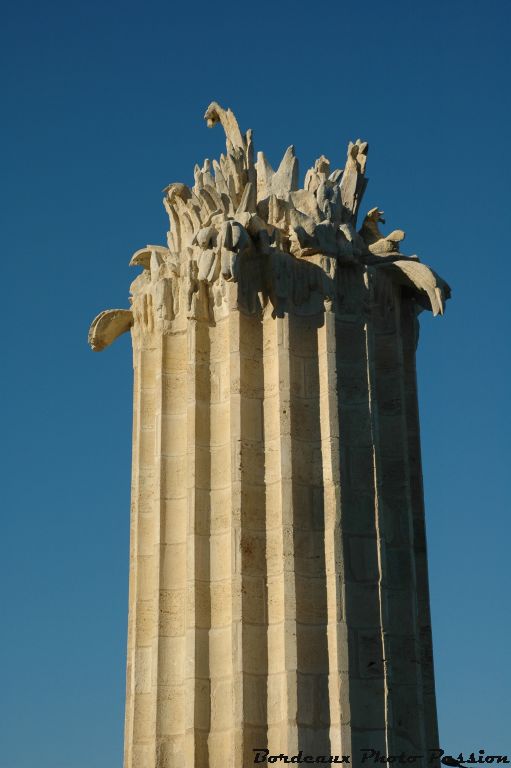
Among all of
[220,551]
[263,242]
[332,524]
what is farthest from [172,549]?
[263,242]

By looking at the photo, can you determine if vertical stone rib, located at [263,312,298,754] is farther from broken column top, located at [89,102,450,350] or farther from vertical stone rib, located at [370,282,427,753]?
vertical stone rib, located at [370,282,427,753]

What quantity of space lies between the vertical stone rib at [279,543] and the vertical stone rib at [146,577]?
175cm

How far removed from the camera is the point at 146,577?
23.9 metres

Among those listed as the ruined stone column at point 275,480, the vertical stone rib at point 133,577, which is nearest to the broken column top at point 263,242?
the ruined stone column at point 275,480

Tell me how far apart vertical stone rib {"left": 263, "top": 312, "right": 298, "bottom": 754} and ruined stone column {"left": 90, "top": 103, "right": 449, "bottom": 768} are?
0.03m

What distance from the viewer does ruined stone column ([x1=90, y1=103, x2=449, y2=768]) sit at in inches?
875

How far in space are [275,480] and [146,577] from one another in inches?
93.6

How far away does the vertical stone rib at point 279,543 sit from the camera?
21.9m

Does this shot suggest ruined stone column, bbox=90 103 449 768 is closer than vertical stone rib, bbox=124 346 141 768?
Yes

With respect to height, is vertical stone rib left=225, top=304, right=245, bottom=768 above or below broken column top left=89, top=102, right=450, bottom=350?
below

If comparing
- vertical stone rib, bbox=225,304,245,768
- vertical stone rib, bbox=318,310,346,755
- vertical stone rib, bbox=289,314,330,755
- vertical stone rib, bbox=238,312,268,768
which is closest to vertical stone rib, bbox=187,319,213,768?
vertical stone rib, bbox=225,304,245,768

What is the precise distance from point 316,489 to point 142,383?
356 centimetres

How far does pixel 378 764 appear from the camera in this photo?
2186 centimetres

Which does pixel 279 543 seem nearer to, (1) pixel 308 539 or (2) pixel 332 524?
(1) pixel 308 539
